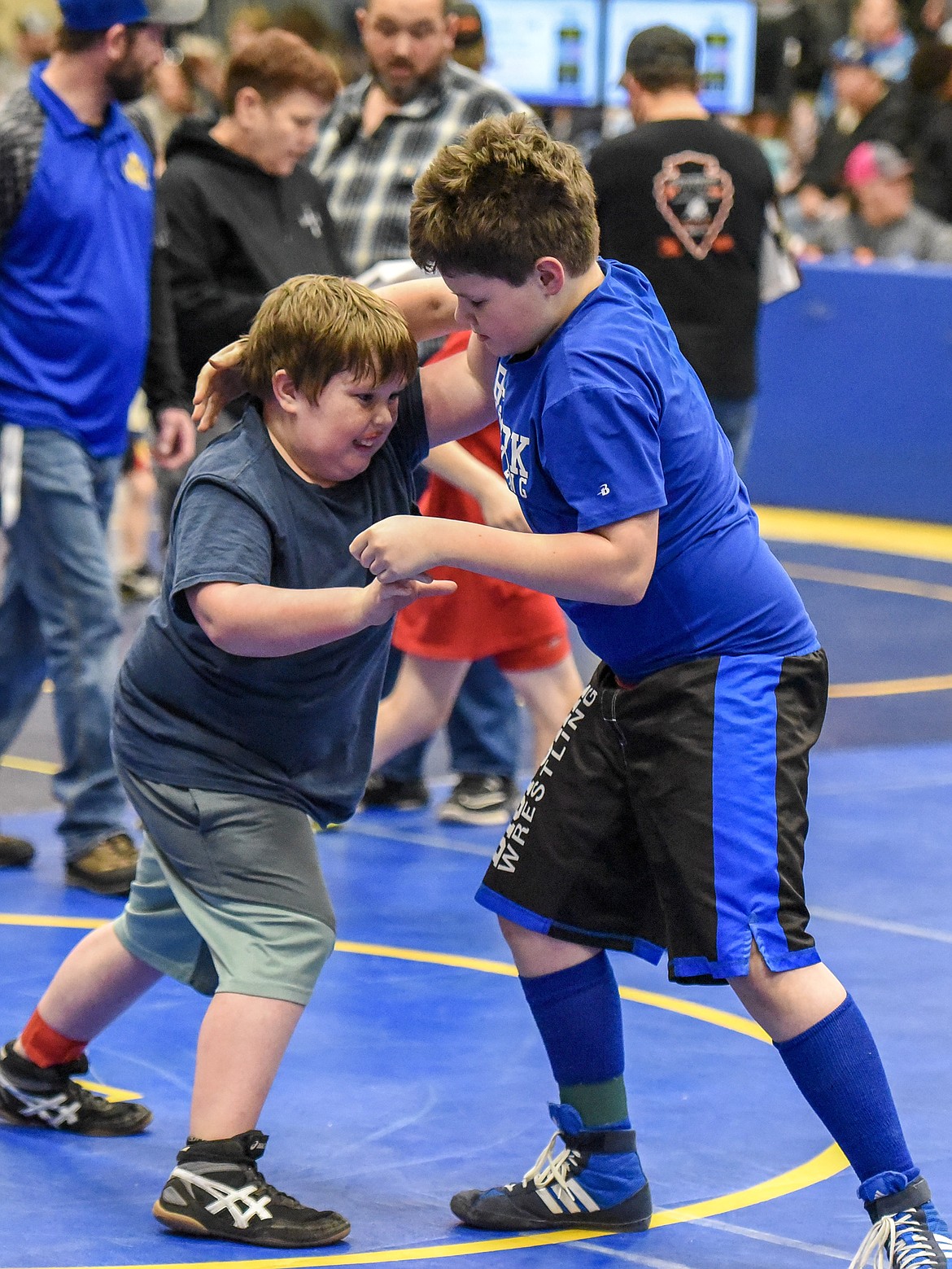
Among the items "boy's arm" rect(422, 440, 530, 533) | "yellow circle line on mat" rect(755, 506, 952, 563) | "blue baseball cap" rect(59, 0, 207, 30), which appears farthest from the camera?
"yellow circle line on mat" rect(755, 506, 952, 563)

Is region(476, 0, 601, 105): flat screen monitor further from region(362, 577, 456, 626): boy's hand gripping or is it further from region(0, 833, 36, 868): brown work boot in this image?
region(362, 577, 456, 626): boy's hand gripping

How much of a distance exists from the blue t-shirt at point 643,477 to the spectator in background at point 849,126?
1075cm

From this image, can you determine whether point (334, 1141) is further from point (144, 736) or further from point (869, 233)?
point (869, 233)

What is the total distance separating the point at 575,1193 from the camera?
3.40 m

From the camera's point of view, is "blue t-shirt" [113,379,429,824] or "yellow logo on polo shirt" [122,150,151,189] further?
"yellow logo on polo shirt" [122,150,151,189]

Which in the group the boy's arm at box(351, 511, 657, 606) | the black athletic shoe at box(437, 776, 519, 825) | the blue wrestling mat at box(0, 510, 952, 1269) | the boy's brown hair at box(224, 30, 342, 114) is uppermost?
the boy's brown hair at box(224, 30, 342, 114)

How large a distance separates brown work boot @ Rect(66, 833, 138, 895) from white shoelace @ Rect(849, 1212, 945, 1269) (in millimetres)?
2561

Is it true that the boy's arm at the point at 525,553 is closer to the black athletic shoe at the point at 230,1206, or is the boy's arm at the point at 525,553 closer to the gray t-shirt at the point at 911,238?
the black athletic shoe at the point at 230,1206

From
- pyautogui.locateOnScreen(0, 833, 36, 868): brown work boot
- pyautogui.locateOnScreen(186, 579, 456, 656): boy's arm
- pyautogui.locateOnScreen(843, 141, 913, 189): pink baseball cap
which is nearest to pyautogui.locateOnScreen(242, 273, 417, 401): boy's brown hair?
pyautogui.locateOnScreen(186, 579, 456, 656): boy's arm

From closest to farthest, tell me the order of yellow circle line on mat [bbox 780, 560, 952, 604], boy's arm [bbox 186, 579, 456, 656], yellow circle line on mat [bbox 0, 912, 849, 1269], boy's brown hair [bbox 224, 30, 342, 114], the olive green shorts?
1. boy's arm [bbox 186, 579, 456, 656]
2. yellow circle line on mat [bbox 0, 912, 849, 1269]
3. the olive green shorts
4. boy's brown hair [bbox 224, 30, 342, 114]
5. yellow circle line on mat [bbox 780, 560, 952, 604]

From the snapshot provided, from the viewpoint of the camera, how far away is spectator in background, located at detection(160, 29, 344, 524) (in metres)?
5.86

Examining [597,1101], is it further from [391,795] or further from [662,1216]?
[391,795]

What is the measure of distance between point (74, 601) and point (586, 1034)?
238cm

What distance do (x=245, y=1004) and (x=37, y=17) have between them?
1163 centimetres
